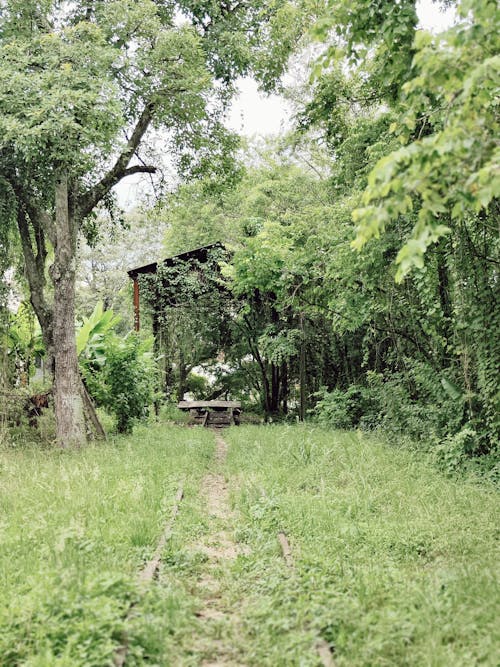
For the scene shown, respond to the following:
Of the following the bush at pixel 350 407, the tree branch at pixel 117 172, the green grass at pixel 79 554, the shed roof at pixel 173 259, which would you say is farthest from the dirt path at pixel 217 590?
the shed roof at pixel 173 259

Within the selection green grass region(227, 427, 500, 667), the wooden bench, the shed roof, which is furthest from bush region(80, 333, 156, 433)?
the shed roof

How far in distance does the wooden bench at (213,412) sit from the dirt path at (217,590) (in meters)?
12.0

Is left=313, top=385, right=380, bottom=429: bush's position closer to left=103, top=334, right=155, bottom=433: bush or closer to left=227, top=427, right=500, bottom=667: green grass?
left=103, top=334, right=155, bottom=433: bush

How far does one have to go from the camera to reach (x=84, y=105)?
9.35 meters

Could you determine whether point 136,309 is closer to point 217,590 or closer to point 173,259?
point 173,259

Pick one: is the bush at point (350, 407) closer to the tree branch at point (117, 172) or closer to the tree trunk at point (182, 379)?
the tree branch at point (117, 172)

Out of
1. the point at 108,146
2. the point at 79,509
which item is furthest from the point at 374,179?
the point at 108,146

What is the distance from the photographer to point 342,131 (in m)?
13.9

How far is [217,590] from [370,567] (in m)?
1.23

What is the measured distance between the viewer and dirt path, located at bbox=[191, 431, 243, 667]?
359 cm

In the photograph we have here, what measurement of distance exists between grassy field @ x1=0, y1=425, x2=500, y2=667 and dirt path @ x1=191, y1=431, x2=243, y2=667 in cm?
2

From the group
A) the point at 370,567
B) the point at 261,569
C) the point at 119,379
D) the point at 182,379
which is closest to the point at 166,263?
the point at 182,379

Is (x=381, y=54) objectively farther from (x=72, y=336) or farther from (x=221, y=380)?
(x=221, y=380)

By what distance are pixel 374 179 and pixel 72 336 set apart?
31.1ft
